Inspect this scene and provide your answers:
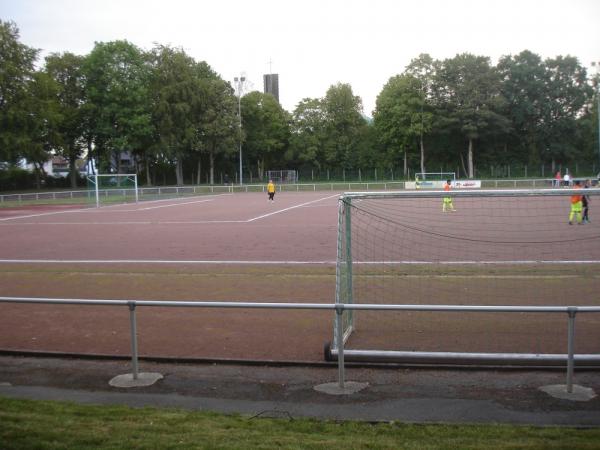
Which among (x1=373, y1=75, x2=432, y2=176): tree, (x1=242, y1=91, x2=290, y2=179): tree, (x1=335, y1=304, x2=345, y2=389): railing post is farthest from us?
(x1=242, y1=91, x2=290, y2=179): tree

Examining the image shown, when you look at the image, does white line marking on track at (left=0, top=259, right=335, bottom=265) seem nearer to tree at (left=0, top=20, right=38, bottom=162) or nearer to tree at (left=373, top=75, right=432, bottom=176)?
tree at (left=0, top=20, right=38, bottom=162)

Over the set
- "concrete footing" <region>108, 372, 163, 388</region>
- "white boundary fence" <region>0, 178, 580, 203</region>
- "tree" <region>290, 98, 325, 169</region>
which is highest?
"tree" <region>290, 98, 325, 169</region>

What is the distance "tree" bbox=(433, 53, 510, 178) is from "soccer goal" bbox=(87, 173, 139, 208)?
3829cm

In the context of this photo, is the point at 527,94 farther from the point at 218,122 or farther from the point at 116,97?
the point at 116,97

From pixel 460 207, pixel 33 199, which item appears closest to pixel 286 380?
pixel 460 207

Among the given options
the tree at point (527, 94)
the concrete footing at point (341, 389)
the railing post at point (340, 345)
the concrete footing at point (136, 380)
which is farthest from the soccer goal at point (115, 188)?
the tree at point (527, 94)

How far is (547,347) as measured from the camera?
7.76m

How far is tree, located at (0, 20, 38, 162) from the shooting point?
55.6 meters

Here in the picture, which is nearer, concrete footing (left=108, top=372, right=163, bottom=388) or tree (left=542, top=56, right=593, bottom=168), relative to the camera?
concrete footing (left=108, top=372, right=163, bottom=388)

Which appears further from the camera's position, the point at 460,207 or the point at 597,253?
the point at 460,207

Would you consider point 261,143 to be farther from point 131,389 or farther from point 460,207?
point 131,389

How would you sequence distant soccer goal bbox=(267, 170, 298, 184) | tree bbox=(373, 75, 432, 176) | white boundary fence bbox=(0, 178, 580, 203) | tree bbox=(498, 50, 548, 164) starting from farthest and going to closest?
distant soccer goal bbox=(267, 170, 298, 184), tree bbox=(373, 75, 432, 176), tree bbox=(498, 50, 548, 164), white boundary fence bbox=(0, 178, 580, 203)


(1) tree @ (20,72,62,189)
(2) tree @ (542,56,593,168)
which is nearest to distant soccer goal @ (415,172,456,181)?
(2) tree @ (542,56,593,168)

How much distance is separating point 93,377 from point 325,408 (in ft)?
9.60
